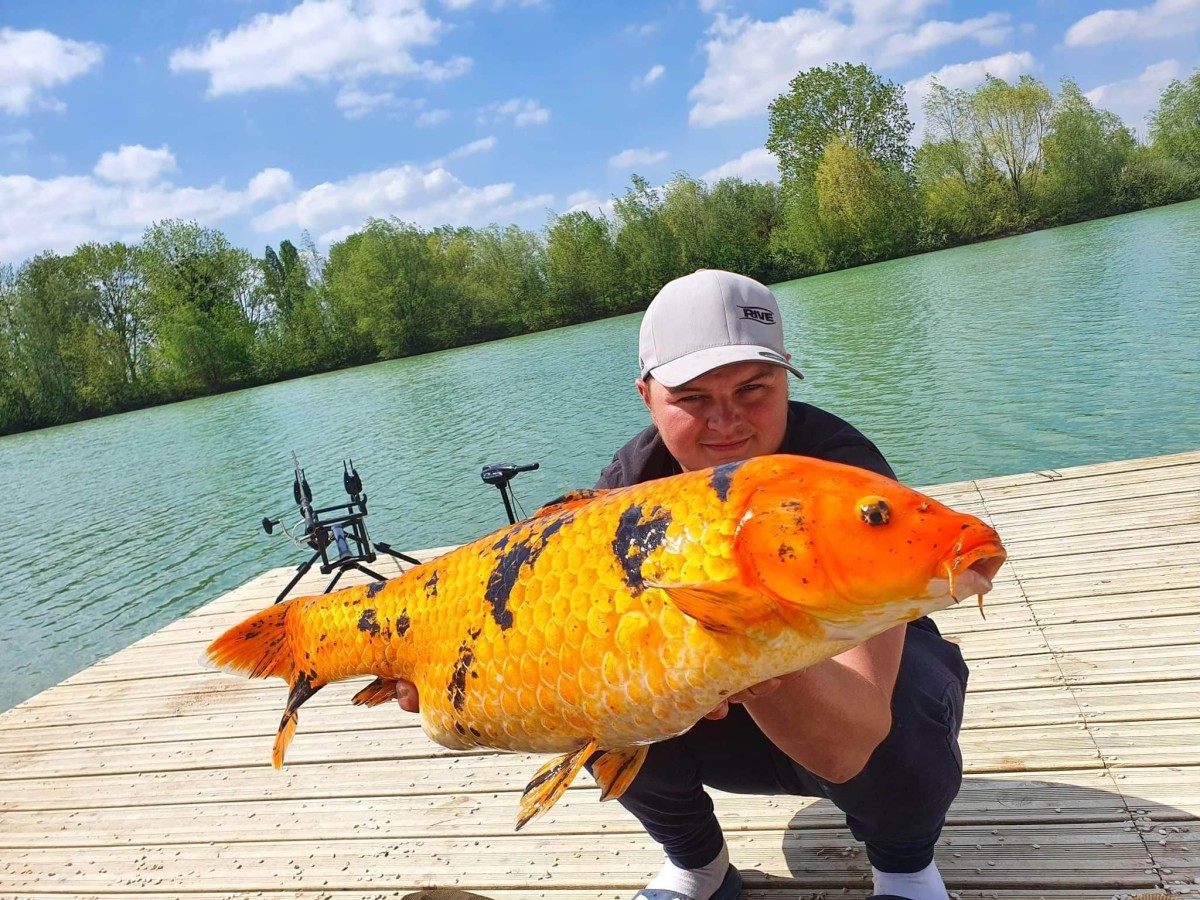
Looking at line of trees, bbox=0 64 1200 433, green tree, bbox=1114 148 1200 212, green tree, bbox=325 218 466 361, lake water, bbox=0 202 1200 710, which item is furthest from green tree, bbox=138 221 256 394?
green tree, bbox=1114 148 1200 212

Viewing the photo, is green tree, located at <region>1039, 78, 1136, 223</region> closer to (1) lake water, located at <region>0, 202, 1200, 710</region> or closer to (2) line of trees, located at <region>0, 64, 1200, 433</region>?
(2) line of trees, located at <region>0, 64, 1200, 433</region>

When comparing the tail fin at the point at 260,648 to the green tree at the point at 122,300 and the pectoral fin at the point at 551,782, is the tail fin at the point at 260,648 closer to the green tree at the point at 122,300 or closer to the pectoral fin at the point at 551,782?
the pectoral fin at the point at 551,782

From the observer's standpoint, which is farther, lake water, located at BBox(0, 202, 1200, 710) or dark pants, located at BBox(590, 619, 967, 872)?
lake water, located at BBox(0, 202, 1200, 710)

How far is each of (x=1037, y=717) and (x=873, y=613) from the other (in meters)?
1.89

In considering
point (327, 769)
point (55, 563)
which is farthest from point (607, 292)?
point (327, 769)

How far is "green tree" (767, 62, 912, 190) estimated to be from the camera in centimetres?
5638

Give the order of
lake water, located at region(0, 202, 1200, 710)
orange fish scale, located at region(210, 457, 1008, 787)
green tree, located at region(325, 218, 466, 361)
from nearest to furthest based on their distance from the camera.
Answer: orange fish scale, located at region(210, 457, 1008, 787) → lake water, located at region(0, 202, 1200, 710) → green tree, located at region(325, 218, 466, 361)

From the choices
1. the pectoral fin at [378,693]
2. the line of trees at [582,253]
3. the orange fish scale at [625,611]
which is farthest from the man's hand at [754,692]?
the line of trees at [582,253]

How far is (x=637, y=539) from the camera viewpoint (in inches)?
49.6

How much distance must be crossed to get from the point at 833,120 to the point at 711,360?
61.8 m

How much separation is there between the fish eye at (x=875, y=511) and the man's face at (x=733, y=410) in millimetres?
820

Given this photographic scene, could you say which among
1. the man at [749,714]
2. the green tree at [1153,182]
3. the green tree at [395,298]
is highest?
the green tree at [395,298]

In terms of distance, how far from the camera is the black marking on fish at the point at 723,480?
4.02 feet

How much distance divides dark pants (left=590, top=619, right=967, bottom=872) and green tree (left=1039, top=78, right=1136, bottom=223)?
54063 millimetres
